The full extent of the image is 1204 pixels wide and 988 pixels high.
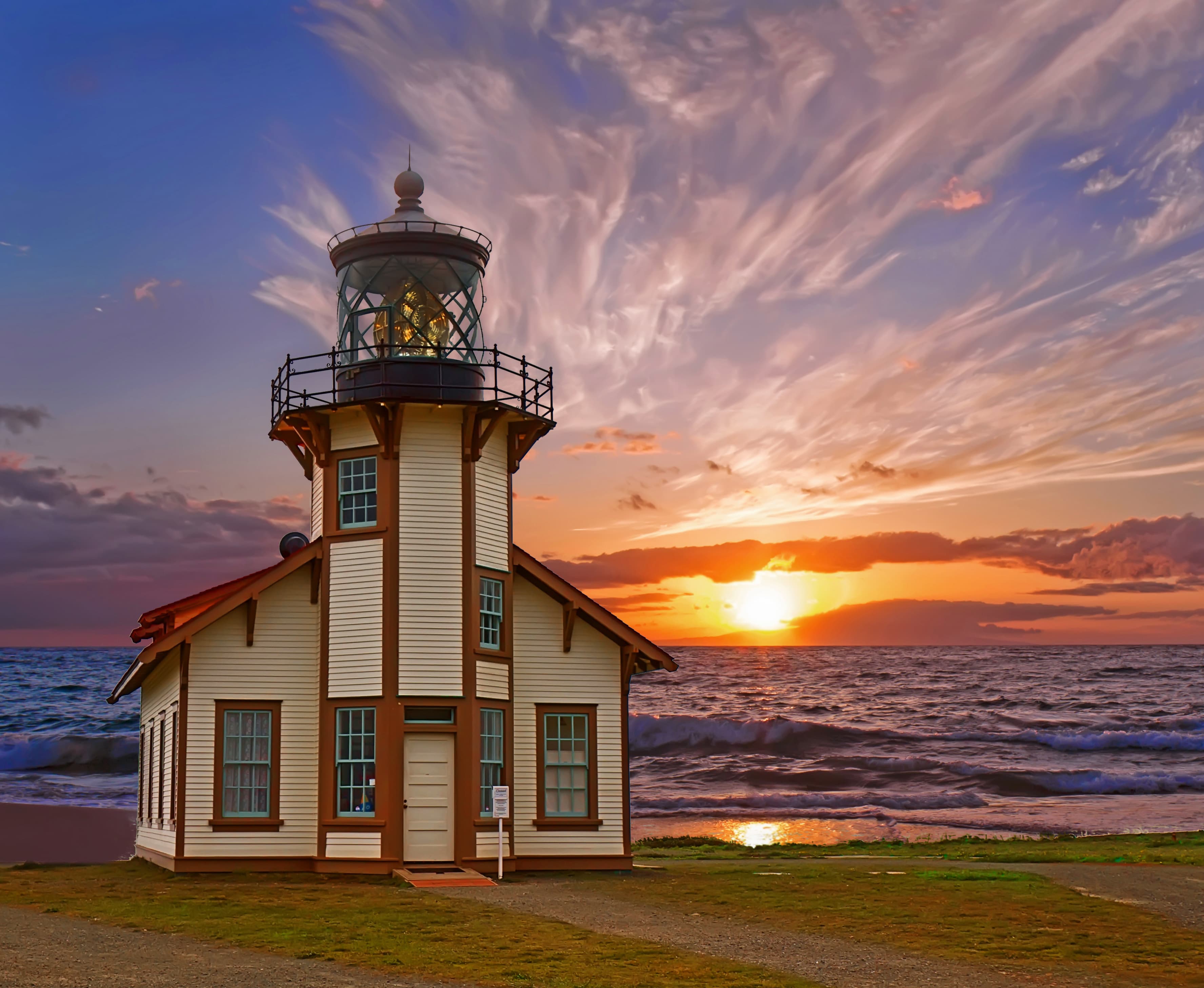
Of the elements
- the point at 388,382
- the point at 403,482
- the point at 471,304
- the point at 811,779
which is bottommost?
the point at 811,779

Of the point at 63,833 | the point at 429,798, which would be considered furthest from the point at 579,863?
the point at 63,833

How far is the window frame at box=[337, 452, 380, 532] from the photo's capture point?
2088cm

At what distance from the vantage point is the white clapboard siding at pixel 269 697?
798 inches

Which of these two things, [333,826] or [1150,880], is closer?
[1150,880]

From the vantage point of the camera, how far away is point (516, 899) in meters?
16.8

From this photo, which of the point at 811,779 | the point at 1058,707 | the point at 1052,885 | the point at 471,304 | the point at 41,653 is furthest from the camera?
the point at 41,653

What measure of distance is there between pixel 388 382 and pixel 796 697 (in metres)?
71.8

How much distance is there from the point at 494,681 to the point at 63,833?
1708 cm

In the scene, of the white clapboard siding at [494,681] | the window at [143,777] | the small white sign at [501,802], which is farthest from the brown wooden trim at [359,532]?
the window at [143,777]

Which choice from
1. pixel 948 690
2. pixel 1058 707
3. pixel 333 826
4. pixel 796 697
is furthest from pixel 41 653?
pixel 333 826

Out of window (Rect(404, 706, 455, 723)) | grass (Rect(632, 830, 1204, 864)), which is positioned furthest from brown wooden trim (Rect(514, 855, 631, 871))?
grass (Rect(632, 830, 1204, 864))

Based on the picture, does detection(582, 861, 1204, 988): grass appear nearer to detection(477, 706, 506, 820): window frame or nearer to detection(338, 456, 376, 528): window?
detection(477, 706, 506, 820): window frame

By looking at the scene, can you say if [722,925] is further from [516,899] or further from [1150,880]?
[1150,880]

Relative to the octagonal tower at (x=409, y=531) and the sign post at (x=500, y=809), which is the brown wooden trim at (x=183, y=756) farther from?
the sign post at (x=500, y=809)
